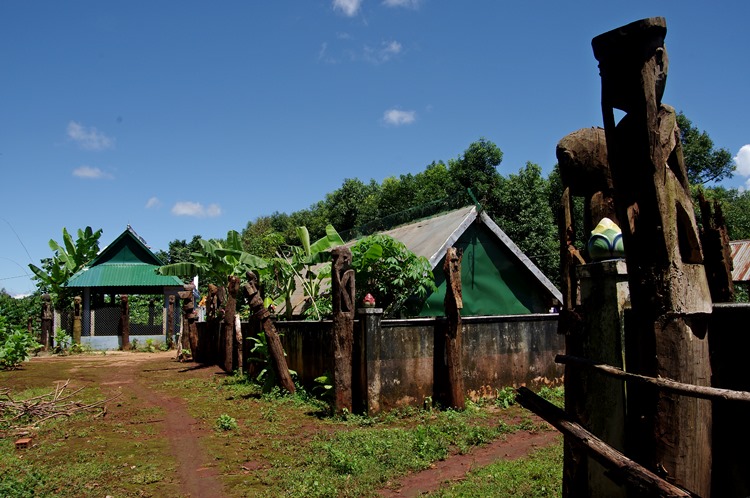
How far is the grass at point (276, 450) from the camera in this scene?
6.22 meters

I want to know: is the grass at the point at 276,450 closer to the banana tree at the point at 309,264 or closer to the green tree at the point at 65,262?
the banana tree at the point at 309,264

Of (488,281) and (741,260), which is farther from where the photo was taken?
(741,260)

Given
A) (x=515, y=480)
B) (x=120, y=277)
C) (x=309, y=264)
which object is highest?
(x=120, y=277)

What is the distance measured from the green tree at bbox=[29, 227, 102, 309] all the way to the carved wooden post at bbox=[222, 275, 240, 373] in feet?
57.7

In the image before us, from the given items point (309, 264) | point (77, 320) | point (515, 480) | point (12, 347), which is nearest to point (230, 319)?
point (309, 264)

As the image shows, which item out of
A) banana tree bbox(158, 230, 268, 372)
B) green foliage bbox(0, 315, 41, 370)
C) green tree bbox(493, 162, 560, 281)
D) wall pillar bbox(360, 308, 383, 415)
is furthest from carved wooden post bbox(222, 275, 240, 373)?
green tree bbox(493, 162, 560, 281)

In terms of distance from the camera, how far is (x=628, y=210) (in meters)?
3.59

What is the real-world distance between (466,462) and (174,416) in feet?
19.4

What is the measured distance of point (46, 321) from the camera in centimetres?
2770

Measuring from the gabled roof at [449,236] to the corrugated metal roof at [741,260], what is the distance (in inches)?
383

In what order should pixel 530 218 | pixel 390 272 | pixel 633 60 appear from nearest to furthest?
pixel 633 60 < pixel 390 272 < pixel 530 218

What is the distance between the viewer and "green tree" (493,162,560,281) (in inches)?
1025

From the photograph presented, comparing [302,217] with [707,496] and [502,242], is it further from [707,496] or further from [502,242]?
[707,496]

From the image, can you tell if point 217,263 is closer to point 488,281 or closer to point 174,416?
point 174,416
